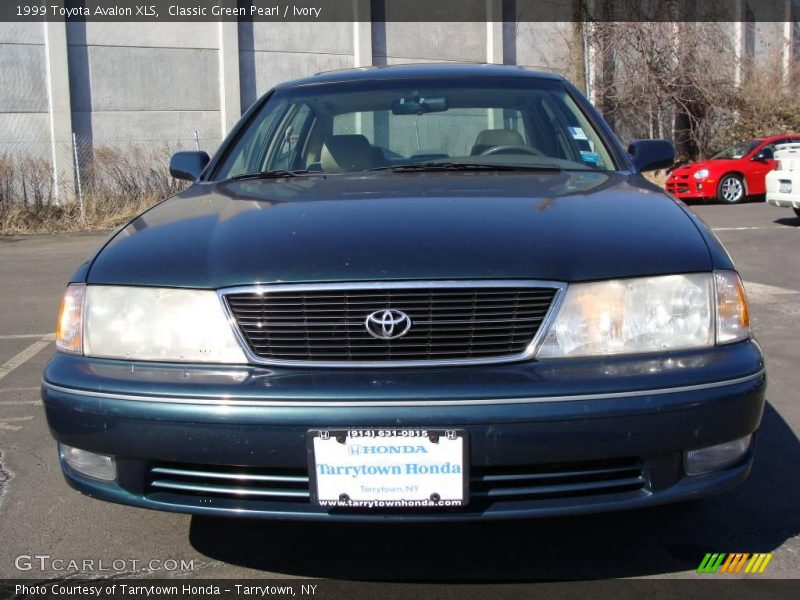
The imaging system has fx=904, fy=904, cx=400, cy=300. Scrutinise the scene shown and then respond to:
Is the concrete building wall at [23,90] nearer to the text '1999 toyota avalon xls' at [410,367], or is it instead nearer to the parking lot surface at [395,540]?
the parking lot surface at [395,540]

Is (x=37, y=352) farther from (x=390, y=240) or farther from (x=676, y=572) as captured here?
(x=676, y=572)

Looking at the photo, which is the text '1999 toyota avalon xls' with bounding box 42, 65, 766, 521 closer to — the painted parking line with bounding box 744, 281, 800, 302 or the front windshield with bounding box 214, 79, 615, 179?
the front windshield with bounding box 214, 79, 615, 179

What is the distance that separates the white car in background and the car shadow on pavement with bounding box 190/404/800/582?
→ 10.4 metres

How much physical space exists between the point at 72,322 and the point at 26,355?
3.39 metres

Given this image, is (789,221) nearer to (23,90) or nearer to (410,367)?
(410,367)

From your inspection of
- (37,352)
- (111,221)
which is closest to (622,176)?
(37,352)

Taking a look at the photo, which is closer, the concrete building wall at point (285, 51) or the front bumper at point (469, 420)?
the front bumper at point (469, 420)

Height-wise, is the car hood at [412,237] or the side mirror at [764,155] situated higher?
the car hood at [412,237]

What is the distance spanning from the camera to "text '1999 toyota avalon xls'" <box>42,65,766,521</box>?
2.30 m

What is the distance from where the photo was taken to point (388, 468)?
7.64 feet

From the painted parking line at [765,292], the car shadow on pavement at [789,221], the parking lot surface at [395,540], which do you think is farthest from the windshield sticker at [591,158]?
the car shadow on pavement at [789,221]

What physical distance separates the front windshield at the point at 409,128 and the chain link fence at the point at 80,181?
12095mm

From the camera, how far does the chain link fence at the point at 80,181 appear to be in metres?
15.3

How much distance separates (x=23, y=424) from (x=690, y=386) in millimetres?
3232
